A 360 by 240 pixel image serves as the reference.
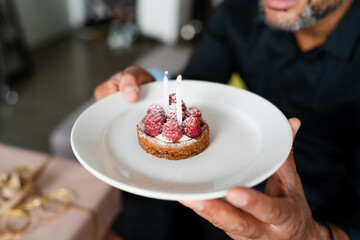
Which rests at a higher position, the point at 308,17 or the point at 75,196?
the point at 308,17

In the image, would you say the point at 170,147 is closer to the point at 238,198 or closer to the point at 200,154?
the point at 200,154

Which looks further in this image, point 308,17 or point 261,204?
point 308,17

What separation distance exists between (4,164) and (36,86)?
7.09 ft

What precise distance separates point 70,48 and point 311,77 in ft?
12.1

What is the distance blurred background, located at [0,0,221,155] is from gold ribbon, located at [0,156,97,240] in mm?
1295

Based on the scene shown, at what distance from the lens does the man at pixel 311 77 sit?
1021mm

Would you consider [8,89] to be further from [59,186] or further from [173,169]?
[173,169]

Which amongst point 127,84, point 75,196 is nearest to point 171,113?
point 127,84

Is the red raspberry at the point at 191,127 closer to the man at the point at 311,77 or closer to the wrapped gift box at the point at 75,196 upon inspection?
the man at the point at 311,77

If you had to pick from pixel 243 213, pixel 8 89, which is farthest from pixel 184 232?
pixel 8 89

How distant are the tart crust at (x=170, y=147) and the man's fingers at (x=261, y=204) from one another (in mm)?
230

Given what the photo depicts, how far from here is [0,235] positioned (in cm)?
102

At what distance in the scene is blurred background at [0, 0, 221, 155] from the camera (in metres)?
2.73

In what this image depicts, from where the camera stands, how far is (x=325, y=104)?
1.15 metres
